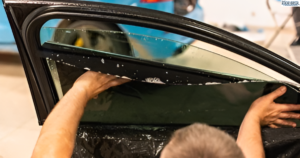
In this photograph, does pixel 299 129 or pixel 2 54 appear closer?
pixel 299 129

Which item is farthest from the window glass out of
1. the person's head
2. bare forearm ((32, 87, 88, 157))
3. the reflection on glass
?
the person's head

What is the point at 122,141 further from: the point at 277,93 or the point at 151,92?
the point at 277,93

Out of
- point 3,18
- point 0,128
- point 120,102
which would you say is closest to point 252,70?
point 120,102

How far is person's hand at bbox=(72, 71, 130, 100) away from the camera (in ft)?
3.22

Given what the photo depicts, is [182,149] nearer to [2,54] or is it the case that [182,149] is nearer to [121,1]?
[121,1]

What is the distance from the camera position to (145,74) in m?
0.92

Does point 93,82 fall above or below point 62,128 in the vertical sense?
above

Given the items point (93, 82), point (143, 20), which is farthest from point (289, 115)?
point (93, 82)

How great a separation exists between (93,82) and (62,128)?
0.78ft

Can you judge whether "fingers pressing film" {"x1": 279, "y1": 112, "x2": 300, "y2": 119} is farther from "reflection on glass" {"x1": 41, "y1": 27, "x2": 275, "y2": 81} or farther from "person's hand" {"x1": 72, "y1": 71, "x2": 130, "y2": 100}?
"person's hand" {"x1": 72, "y1": 71, "x2": 130, "y2": 100}

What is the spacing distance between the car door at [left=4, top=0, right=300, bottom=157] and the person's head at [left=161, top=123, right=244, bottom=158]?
34 centimetres

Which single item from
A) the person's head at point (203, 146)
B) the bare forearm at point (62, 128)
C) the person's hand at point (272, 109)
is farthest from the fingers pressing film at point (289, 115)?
the bare forearm at point (62, 128)

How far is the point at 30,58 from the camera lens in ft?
3.02

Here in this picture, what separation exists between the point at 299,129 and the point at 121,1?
1610mm
